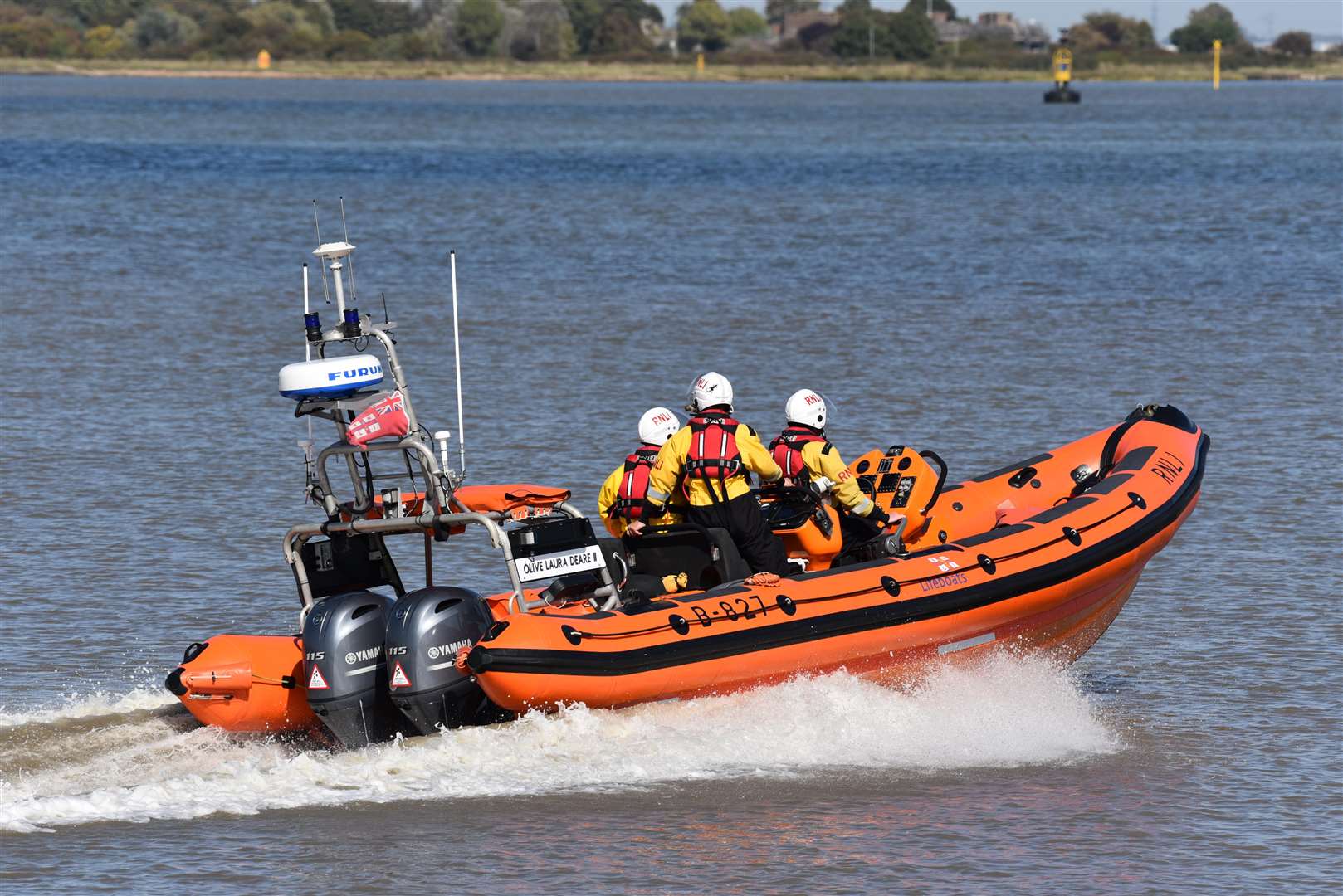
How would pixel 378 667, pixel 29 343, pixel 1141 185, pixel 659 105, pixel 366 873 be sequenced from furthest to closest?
pixel 659 105, pixel 1141 185, pixel 29 343, pixel 378 667, pixel 366 873

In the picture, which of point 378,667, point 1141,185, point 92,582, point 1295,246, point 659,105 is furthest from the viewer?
point 659,105

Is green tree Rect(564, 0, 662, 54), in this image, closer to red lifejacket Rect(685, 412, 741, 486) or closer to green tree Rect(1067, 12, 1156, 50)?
green tree Rect(1067, 12, 1156, 50)

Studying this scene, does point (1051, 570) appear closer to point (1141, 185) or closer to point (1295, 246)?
point (1295, 246)

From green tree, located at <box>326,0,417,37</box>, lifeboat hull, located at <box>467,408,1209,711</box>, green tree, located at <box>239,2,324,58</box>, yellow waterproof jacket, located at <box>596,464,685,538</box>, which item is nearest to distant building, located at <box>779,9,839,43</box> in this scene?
green tree, located at <box>326,0,417,37</box>

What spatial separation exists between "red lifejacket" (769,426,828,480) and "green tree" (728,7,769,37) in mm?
171783

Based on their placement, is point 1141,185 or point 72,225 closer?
point 72,225

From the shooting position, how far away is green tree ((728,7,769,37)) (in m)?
179

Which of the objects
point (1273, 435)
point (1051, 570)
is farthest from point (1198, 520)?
point (1051, 570)

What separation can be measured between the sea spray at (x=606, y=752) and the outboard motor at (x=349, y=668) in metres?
0.11

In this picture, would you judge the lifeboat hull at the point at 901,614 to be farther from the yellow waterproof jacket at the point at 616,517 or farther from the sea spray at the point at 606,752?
the yellow waterproof jacket at the point at 616,517

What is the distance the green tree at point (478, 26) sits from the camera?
144375 mm

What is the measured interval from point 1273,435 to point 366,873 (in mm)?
8689


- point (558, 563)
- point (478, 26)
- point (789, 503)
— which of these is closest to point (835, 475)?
point (789, 503)

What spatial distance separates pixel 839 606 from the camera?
7586 millimetres
